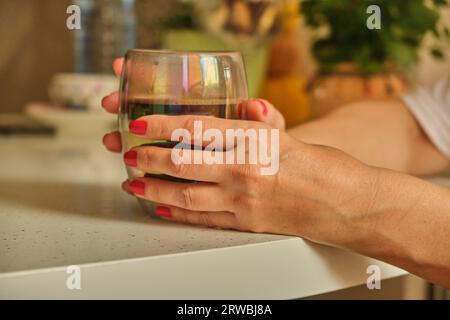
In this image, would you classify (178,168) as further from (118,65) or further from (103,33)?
(103,33)

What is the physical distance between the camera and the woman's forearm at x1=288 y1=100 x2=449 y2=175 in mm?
899

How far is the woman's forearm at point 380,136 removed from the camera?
0.90 meters

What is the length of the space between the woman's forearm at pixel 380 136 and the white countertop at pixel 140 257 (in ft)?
0.83

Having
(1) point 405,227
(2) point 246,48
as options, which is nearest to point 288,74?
(2) point 246,48

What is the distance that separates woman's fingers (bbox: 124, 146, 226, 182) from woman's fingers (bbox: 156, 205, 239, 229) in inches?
1.5

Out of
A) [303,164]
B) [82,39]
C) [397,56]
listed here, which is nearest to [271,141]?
[303,164]

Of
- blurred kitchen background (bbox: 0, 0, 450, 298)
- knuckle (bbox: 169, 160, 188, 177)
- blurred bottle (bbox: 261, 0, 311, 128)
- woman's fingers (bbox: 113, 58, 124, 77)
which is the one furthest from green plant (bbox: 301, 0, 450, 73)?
knuckle (bbox: 169, 160, 188, 177)

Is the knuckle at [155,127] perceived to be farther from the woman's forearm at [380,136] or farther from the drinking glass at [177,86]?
the woman's forearm at [380,136]

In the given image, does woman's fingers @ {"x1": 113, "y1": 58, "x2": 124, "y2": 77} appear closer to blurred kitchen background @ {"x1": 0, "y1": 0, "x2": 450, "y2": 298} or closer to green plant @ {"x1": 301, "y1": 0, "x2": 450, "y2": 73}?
blurred kitchen background @ {"x1": 0, "y1": 0, "x2": 450, "y2": 298}

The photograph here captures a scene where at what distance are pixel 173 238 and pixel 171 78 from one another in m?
0.13

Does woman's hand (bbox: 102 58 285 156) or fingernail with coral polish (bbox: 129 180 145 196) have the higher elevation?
woman's hand (bbox: 102 58 285 156)

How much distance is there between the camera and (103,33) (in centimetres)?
160
